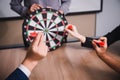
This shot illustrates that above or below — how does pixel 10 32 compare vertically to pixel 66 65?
above

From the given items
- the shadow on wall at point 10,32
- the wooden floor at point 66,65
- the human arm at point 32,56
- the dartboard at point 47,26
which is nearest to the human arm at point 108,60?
the wooden floor at point 66,65

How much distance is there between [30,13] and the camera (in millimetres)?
1044

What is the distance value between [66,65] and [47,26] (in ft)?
0.85

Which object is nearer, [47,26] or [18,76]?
[18,76]

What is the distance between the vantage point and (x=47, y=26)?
3.49 ft

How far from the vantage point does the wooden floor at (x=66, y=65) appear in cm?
84

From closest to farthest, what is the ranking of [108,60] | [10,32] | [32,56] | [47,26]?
[32,56] → [108,60] → [47,26] → [10,32]

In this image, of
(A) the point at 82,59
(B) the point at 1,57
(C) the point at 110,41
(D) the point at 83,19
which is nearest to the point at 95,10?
(D) the point at 83,19

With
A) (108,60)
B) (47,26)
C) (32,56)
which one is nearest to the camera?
(32,56)

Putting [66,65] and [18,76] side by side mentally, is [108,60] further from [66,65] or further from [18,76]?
[18,76]

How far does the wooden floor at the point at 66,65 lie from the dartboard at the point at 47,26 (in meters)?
0.07

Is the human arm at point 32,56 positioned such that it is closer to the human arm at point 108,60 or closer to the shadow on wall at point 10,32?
the human arm at point 108,60

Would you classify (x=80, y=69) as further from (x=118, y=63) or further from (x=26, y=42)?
(x=26, y=42)

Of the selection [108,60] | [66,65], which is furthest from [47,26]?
[108,60]
